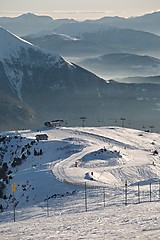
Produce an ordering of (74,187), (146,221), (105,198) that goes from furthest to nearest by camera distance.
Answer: (74,187), (105,198), (146,221)

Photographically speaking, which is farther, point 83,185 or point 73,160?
point 73,160

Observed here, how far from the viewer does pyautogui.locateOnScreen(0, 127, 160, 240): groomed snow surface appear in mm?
36781

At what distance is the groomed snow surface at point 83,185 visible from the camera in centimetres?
3678

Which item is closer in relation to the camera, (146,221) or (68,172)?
(146,221)

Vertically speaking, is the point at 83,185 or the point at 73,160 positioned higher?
the point at 73,160

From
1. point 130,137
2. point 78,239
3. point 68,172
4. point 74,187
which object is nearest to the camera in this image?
point 78,239

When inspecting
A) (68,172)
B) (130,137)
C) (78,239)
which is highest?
(130,137)

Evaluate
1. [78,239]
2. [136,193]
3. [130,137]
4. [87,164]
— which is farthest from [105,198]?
[130,137]

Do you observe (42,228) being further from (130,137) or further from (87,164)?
(130,137)

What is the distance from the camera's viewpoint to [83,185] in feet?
220

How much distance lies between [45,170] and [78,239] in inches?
1805

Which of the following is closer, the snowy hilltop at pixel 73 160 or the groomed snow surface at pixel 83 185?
the groomed snow surface at pixel 83 185

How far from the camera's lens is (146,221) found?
36688 millimetres

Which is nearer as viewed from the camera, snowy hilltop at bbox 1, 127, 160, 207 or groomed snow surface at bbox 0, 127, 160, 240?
groomed snow surface at bbox 0, 127, 160, 240
